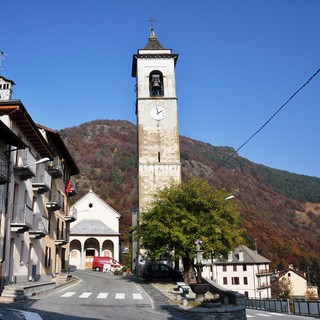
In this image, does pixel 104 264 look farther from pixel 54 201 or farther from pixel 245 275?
pixel 245 275

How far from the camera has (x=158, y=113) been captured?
42844mm

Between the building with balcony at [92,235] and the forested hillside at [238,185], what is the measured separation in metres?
24.6

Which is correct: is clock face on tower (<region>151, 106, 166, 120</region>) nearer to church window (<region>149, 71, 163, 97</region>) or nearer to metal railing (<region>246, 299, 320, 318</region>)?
church window (<region>149, 71, 163, 97</region>)

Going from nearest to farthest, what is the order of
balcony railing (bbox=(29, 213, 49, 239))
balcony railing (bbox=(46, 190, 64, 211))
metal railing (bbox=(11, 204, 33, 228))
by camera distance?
1. metal railing (bbox=(11, 204, 33, 228))
2. balcony railing (bbox=(29, 213, 49, 239))
3. balcony railing (bbox=(46, 190, 64, 211))

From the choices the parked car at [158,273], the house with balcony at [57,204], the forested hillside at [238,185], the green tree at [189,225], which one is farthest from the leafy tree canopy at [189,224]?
the forested hillside at [238,185]

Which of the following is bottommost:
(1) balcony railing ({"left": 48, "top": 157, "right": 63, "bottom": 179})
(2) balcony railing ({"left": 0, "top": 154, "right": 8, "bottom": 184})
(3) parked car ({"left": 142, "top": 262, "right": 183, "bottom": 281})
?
(3) parked car ({"left": 142, "top": 262, "right": 183, "bottom": 281})

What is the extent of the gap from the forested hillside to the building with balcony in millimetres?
24596

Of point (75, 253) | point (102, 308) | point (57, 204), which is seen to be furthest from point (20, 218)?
point (75, 253)

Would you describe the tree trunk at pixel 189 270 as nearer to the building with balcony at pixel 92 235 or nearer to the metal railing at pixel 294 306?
the metal railing at pixel 294 306

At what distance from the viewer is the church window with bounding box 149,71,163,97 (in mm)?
43750

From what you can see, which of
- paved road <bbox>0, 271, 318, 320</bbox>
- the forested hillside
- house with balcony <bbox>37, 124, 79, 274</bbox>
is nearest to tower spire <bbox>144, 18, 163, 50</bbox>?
house with balcony <bbox>37, 124, 79, 274</bbox>

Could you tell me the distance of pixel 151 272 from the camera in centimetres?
3148

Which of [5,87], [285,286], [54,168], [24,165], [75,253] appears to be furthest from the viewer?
→ [285,286]

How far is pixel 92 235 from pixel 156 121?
23868 millimetres
